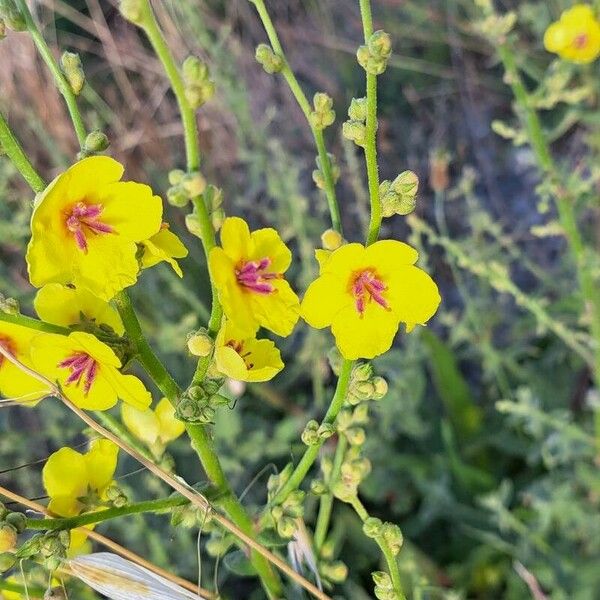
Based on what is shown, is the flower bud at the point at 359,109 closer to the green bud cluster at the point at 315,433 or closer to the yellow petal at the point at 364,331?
the yellow petal at the point at 364,331

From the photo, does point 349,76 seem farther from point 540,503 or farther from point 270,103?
point 540,503

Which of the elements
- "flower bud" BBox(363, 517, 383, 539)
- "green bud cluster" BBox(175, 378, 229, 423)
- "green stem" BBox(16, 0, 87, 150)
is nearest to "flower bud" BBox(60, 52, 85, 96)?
"green stem" BBox(16, 0, 87, 150)

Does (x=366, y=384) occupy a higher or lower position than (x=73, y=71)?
lower

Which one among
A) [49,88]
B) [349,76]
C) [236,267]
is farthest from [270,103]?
[236,267]

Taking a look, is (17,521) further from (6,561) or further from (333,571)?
(333,571)

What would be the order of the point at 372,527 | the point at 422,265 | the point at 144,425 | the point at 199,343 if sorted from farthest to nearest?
the point at 422,265 < the point at 144,425 < the point at 372,527 < the point at 199,343

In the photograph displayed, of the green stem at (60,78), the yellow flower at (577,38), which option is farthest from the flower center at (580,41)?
the green stem at (60,78)

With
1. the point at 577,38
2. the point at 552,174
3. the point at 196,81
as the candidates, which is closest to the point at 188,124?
the point at 196,81
